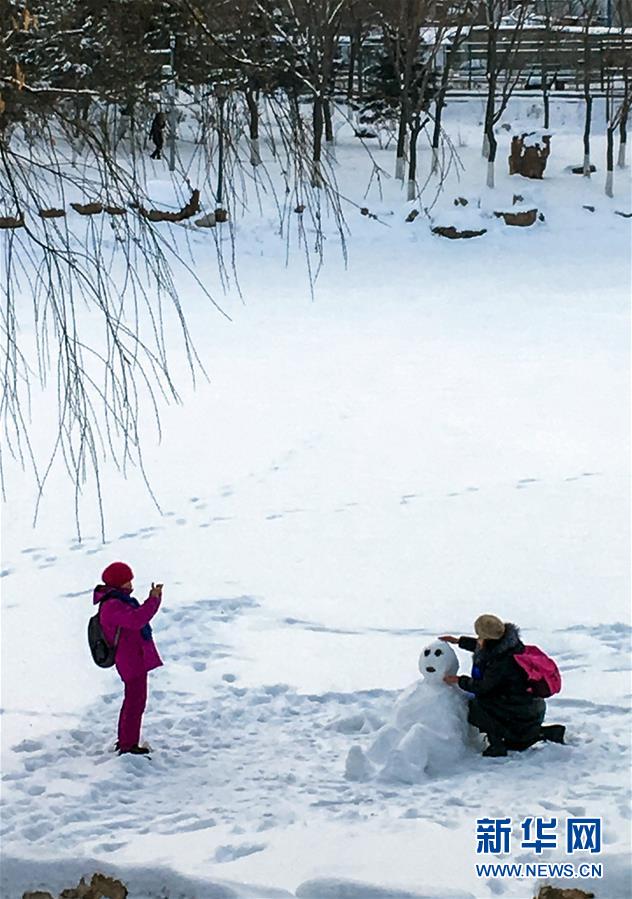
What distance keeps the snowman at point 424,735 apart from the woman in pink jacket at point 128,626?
946mm

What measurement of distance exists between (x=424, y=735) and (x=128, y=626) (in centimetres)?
128

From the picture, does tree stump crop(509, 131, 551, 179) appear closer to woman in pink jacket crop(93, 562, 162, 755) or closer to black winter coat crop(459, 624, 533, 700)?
black winter coat crop(459, 624, 533, 700)

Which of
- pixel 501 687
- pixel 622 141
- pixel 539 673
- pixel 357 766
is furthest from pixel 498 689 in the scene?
pixel 622 141

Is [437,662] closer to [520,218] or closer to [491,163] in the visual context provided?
[520,218]

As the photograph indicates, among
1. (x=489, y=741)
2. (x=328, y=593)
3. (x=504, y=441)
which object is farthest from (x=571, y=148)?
(x=489, y=741)

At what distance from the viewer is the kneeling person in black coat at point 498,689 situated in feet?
16.3

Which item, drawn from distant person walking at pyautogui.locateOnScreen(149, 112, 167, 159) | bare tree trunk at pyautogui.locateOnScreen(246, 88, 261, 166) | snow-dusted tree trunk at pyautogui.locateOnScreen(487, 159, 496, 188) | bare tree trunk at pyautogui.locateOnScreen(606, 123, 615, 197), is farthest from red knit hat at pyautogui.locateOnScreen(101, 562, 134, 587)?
bare tree trunk at pyautogui.locateOnScreen(606, 123, 615, 197)

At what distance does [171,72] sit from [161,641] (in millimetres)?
4502

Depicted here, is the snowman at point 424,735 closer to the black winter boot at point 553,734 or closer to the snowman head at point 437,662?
the snowman head at point 437,662

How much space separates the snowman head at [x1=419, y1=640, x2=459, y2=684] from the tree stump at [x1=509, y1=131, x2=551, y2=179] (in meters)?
19.1

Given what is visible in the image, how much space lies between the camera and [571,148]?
2533cm

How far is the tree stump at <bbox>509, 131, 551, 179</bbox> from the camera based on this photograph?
22913 millimetres

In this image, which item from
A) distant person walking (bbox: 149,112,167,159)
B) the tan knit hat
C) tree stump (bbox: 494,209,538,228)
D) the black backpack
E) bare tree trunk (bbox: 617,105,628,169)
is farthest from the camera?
bare tree trunk (bbox: 617,105,628,169)

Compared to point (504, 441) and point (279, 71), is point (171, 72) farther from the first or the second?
point (504, 441)
